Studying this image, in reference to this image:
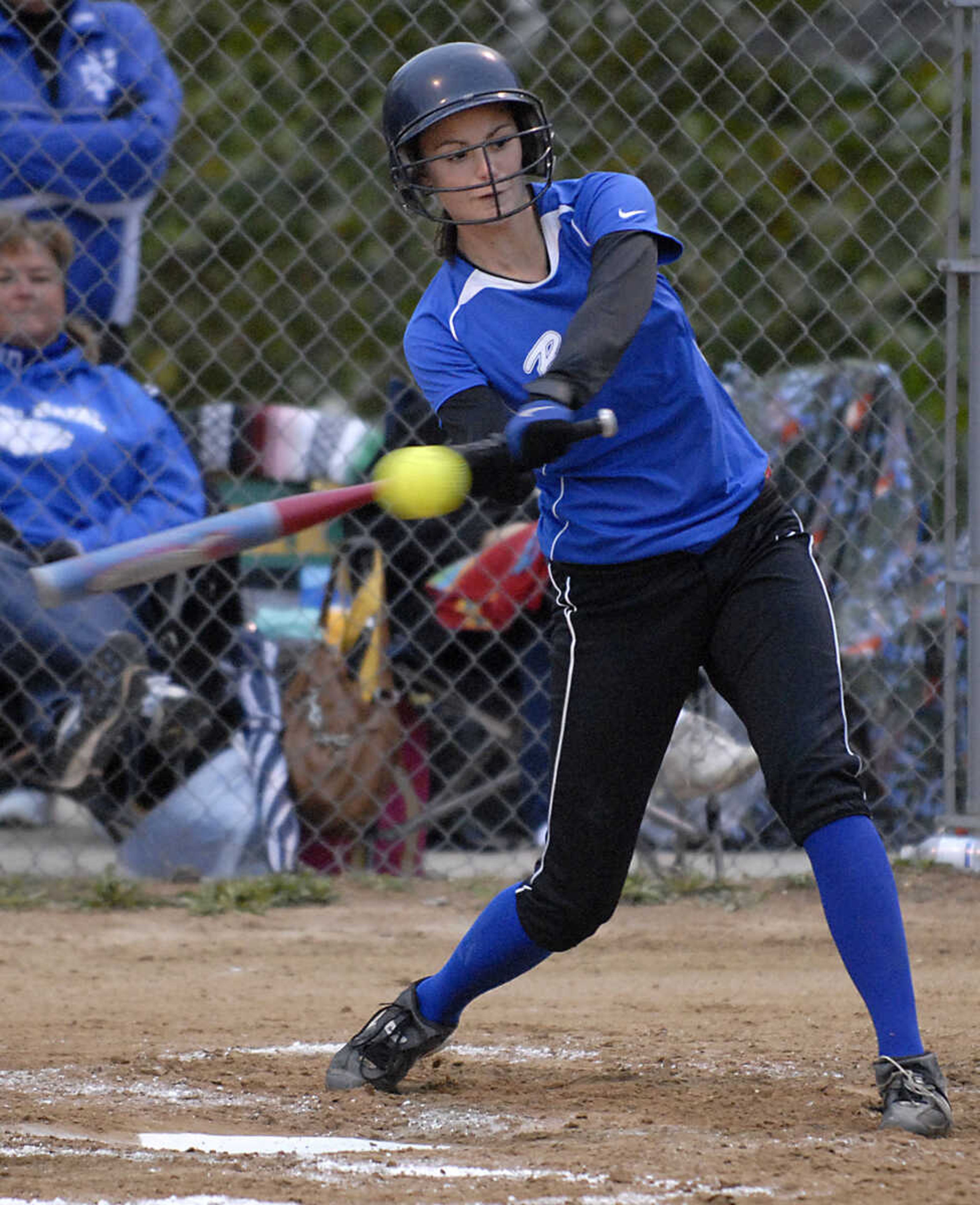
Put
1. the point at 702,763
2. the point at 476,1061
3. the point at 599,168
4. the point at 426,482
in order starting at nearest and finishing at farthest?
the point at 426,482 < the point at 476,1061 < the point at 702,763 < the point at 599,168

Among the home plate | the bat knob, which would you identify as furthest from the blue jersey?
the home plate

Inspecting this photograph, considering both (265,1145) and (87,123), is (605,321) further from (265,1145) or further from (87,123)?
(87,123)

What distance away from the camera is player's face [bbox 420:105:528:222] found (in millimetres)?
2691

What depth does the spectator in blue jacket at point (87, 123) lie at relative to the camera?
193 inches

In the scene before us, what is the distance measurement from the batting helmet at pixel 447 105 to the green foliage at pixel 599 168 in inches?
83.4

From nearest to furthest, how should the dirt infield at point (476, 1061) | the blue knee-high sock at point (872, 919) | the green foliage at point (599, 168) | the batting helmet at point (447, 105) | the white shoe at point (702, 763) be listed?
the dirt infield at point (476, 1061) → the blue knee-high sock at point (872, 919) → the batting helmet at point (447, 105) → the white shoe at point (702, 763) → the green foliage at point (599, 168)

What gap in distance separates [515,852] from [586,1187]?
9.59ft

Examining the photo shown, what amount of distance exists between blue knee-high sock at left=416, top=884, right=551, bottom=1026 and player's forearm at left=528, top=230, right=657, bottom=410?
35.4 inches

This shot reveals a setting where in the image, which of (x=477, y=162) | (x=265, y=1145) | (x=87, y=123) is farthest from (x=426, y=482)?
(x=87, y=123)

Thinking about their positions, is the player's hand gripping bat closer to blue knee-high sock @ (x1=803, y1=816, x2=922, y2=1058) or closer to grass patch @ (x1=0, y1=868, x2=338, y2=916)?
blue knee-high sock @ (x1=803, y1=816, x2=922, y2=1058)

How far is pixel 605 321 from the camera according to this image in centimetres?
250

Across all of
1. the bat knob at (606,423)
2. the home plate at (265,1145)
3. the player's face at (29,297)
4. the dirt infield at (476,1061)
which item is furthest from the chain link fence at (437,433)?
the bat knob at (606,423)

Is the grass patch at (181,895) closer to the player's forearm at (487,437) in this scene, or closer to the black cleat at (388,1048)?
the black cleat at (388,1048)

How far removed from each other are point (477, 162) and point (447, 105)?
4.0 inches
